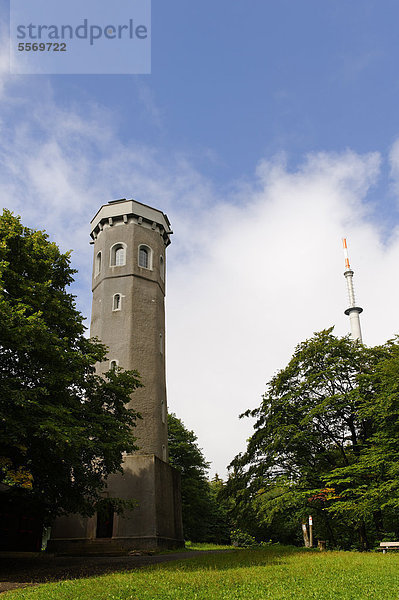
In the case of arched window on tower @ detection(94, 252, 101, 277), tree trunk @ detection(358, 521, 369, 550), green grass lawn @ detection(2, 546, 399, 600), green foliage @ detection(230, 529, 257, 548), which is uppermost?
arched window on tower @ detection(94, 252, 101, 277)

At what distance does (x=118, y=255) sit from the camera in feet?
107

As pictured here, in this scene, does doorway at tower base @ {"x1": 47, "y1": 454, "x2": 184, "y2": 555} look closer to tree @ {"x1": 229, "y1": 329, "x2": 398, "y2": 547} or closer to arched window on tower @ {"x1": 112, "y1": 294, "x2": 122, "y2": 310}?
tree @ {"x1": 229, "y1": 329, "x2": 398, "y2": 547}

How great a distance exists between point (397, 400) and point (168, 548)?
1382 cm

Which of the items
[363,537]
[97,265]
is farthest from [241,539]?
[97,265]

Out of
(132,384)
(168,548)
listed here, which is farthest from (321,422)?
(132,384)

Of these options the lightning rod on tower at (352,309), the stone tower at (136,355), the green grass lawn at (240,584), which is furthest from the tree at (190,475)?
the lightning rod on tower at (352,309)

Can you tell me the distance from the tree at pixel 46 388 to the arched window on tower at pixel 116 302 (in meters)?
10.7

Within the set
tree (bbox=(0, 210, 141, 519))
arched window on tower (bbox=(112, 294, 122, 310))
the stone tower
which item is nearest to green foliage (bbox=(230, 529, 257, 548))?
the stone tower

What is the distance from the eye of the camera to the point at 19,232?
57.5ft

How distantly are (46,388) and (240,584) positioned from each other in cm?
866

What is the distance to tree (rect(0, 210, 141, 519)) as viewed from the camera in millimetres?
14516

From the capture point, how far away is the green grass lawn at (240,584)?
9477 mm

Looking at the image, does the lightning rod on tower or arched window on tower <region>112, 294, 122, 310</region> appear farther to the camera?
the lightning rod on tower

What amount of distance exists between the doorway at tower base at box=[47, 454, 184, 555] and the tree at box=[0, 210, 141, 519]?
5967 mm
